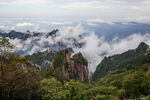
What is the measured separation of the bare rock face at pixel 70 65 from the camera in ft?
345

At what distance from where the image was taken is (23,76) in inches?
1017

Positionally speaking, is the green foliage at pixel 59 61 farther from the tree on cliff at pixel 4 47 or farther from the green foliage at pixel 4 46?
the green foliage at pixel 4 46

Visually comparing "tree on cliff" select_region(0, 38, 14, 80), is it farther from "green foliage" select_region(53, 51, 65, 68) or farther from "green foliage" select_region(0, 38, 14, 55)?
"green foliage" select_region(53, 51, 65, 68)

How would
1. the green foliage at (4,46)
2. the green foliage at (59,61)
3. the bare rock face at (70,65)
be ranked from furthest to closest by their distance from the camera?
the green foliage at (59,61), the bare rock face at (70,65), the green foliage at (4,46)

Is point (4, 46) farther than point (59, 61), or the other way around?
point (59, 61)

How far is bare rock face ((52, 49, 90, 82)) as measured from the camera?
105225 millimetres

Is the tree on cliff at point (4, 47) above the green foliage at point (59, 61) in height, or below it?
above

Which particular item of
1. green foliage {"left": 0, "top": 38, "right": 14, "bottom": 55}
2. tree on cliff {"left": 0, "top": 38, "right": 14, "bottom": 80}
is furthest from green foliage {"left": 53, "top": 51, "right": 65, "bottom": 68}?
green foliage {"left": 0, "top": 38, "right": 14, "bottom": 55}

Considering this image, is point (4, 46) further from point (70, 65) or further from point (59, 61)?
point (70, 65)

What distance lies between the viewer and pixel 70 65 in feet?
358

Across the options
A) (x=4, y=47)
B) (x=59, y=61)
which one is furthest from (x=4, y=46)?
(x=59, y=61)

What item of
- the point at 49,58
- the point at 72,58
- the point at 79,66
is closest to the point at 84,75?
the point at 79,66

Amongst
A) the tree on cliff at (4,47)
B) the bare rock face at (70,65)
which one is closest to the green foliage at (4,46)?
the tree on cliff at (4,47)

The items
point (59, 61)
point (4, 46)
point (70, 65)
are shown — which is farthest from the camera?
point (70, 65)
